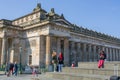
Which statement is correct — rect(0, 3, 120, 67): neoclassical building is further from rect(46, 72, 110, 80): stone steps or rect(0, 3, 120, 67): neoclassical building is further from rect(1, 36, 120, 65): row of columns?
rect(46, 72, 110, 80): stone steps

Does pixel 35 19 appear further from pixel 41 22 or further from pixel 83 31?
pixel 83 31

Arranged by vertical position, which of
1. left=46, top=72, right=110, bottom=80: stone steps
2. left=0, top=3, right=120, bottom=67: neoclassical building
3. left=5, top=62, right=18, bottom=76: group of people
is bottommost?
left=5, top=62, right=18, bottom=76: group of people

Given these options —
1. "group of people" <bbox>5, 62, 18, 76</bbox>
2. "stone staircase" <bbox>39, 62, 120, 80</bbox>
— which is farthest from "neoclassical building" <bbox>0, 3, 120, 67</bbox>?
"stone staircase" <bbox>39, 62, 120, 80</bbox>

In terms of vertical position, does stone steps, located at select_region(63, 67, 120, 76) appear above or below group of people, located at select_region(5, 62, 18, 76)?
above

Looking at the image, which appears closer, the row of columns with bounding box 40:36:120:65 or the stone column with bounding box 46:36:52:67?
the stone column with bounding box 46:36:52:67

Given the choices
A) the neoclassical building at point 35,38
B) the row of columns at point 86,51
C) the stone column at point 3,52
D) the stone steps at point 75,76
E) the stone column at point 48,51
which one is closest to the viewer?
Answer: the stone steps at point 75,76

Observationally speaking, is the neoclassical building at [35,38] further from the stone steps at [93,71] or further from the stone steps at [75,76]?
the stone steps at [75,76]

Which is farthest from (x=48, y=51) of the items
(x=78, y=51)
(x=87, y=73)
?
(x=87, y=73)

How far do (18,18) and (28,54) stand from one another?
44.3ft

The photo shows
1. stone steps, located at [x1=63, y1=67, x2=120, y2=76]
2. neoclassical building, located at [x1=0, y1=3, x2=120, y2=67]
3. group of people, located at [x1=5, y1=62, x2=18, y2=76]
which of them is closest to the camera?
stone steps, located at [x1=63, y1=67, x2=120, y2=76]

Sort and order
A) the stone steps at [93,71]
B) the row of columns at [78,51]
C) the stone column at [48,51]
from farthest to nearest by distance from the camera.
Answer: the row of columns at [78,51]
the stone column at [48,51]
the stone steps at [93,71]

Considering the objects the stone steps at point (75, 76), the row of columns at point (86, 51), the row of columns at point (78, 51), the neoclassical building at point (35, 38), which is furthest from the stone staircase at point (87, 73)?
the row of columns at point (86, 51)

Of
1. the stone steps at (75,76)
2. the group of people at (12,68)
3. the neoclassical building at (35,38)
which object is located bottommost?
the group of people at (12,68)

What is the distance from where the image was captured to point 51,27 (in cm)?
4556
